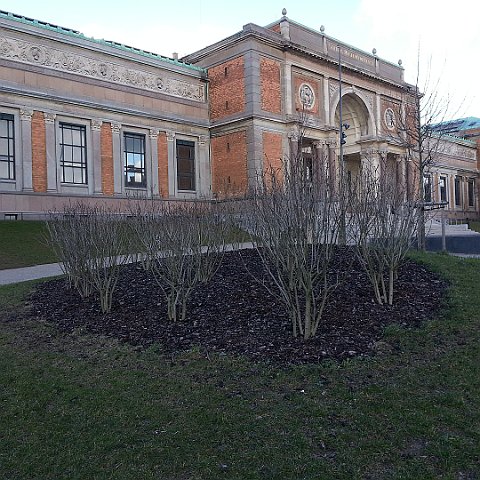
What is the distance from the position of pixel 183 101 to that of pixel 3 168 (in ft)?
37.2

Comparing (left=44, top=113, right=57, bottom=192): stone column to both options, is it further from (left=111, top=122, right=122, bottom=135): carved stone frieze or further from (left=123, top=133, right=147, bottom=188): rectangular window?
(left=123, top=133, right=147, bottom=188): rectangular window

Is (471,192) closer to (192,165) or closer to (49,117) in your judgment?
(192,165)

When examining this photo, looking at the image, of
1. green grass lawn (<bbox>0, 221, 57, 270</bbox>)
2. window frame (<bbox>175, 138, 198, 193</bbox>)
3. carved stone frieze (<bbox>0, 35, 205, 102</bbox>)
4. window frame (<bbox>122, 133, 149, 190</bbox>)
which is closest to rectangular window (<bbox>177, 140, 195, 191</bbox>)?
window frame (<bbox>175, 138, 198, 193</bbox>)

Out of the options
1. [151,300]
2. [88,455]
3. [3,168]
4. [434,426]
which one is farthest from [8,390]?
[3,168]

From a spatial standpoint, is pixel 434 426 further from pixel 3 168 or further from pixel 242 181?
pixel 242 181

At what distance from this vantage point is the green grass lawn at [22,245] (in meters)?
16.0

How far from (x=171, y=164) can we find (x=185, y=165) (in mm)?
1407

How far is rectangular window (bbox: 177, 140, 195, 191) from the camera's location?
1176 inches

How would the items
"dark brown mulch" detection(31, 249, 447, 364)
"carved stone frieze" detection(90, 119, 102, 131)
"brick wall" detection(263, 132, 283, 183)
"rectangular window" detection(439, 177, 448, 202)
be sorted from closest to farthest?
"dark brown mulch" detection(31, 249, 447, 364), "carved stone frieze" detection(90, 119, 102, 131), "brick wall" detection(263, 132, 283, 183), "rectangular window" detection(439, 177, 448, 202)

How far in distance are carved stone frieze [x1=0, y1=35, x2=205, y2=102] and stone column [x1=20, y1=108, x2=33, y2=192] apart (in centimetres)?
254

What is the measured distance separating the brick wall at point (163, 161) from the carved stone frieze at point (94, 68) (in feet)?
8.85

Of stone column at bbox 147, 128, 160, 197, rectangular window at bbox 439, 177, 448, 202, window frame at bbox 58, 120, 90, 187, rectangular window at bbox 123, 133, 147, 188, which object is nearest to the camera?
window frame at bbox 58, 120, 90, 187

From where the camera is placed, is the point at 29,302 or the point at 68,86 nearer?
the point at 29,302

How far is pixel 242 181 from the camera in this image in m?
29.1
